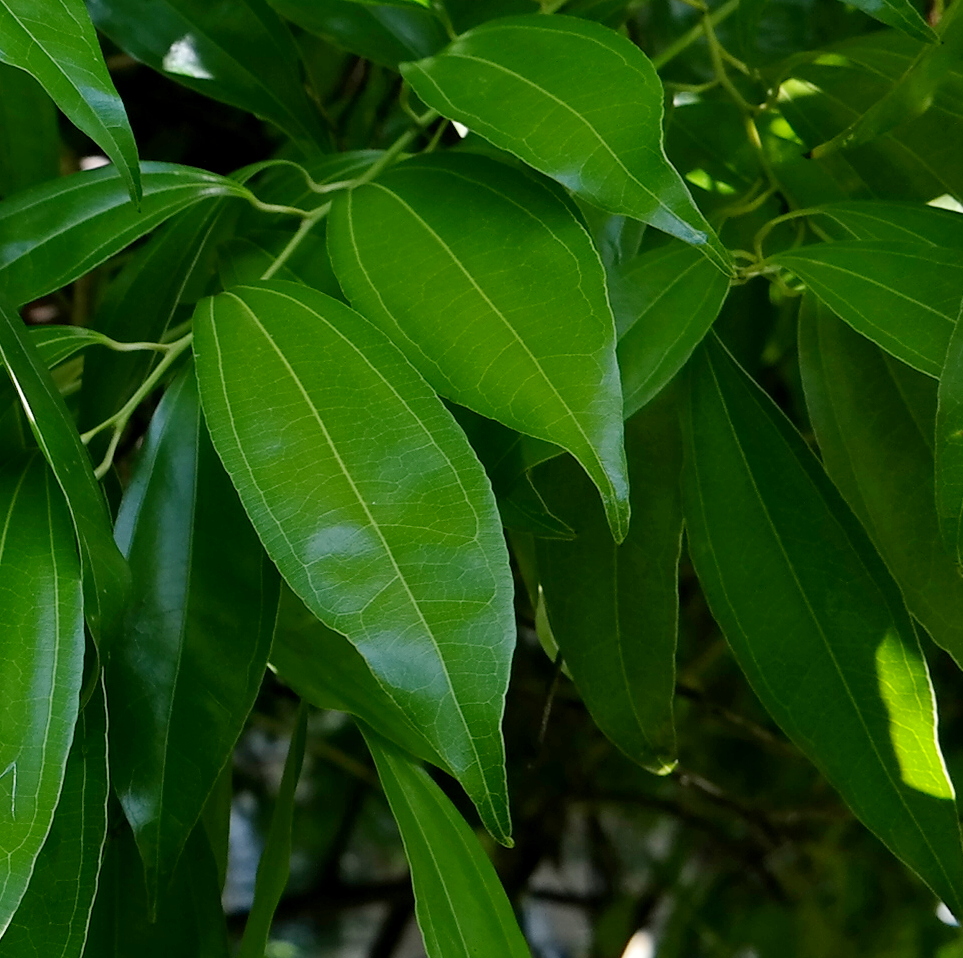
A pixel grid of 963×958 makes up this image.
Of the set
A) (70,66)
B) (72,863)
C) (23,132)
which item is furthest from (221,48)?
(72,863)

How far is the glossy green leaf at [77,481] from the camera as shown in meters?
0.32

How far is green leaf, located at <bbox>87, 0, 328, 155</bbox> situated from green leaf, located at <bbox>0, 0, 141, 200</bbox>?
0.76ft

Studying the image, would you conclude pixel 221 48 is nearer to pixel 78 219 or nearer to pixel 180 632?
pixel 78 219

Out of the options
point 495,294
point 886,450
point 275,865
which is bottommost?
point 275,865

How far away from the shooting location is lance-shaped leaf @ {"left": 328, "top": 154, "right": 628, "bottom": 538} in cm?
33

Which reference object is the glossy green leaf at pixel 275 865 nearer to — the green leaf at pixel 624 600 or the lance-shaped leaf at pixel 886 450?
the green leaf at pixel 624 600

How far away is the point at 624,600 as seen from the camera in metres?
0.49

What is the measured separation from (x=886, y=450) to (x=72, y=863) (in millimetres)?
314

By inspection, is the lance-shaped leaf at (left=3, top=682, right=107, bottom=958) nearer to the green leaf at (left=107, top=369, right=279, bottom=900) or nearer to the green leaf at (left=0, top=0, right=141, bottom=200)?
the green leaf at (left=107, top=369, right=279, bottom=900)

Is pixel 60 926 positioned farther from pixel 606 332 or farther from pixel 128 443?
pixel 128 443

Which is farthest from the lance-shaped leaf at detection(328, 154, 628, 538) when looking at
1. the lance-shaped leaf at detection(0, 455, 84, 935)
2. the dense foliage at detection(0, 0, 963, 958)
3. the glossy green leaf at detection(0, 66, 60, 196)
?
the glossy green leaf at detection(0, 66, 60, 196)

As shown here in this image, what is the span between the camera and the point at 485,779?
0.97 feet

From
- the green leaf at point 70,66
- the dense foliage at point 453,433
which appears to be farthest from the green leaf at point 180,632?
the green leaf at point 70,66

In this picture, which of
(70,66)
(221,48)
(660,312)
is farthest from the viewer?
(221,48)
